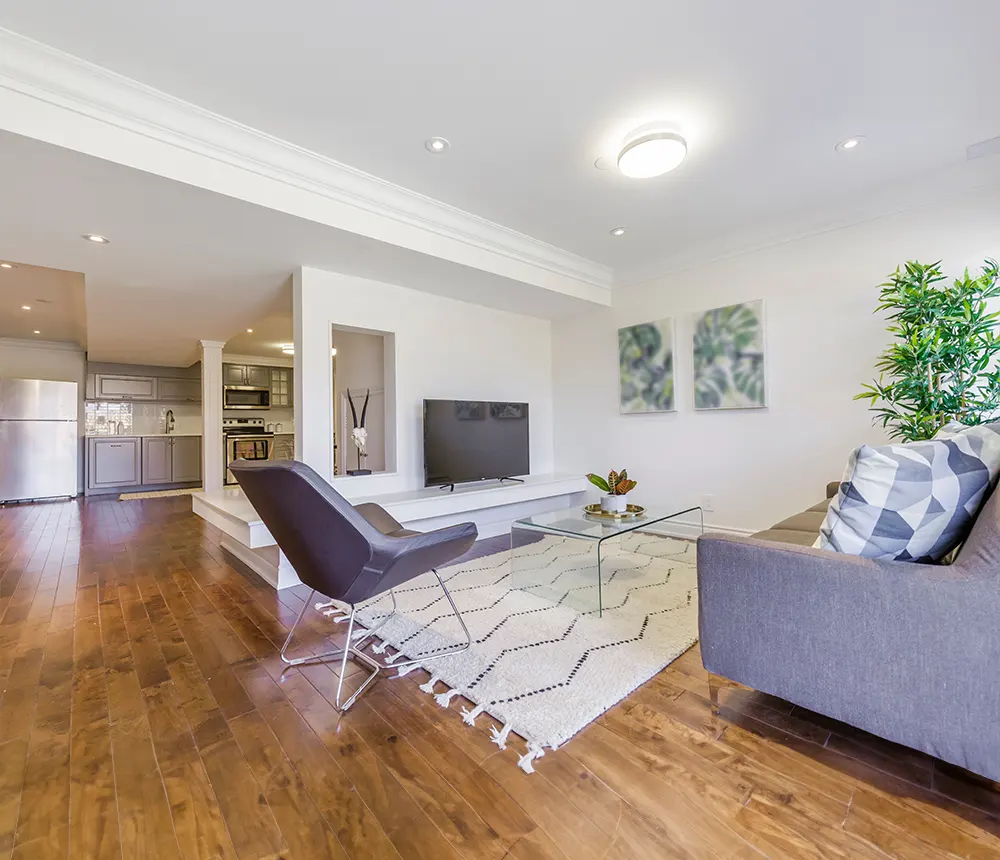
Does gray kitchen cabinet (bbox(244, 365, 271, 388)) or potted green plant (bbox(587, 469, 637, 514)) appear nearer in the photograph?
potted green plant (bbox(587, 469, 637, 514))

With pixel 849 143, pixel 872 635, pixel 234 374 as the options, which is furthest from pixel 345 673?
Result: pixel 234 374

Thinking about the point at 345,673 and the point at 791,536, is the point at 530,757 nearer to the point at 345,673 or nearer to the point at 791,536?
the point at 345,673

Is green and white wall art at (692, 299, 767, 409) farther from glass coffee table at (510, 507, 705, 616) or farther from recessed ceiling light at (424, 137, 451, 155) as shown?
recessed ceiling light at (424, 137, 451, 155)

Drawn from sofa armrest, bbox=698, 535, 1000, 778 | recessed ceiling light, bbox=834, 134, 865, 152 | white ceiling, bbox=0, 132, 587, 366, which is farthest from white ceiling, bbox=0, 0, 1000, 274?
sofa armrest, bbox=698, 535, 1000, 778

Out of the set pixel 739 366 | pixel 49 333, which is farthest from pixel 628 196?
pixel 49 333

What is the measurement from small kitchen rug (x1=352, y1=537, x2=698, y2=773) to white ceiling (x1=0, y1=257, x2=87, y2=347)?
461 centimetres

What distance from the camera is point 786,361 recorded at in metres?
3.54

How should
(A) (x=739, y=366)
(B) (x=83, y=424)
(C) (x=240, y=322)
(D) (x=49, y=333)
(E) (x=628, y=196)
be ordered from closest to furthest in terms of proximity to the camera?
(E) (x=628, y=196), (A) (x=739, y=366), (C) (x=240, y=322), (D) (x=49, y=333), (B) (x=83, y=424)

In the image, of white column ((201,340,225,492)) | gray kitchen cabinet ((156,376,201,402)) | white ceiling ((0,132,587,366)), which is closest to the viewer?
white ceiling ((0,132,587,366))

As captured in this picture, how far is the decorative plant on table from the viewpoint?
2.46 m

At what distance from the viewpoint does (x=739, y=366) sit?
12.3 feet

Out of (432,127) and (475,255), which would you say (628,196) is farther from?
(432,127)

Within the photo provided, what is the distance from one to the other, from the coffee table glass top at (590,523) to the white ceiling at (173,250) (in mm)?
1900

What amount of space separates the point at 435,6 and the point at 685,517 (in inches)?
128
